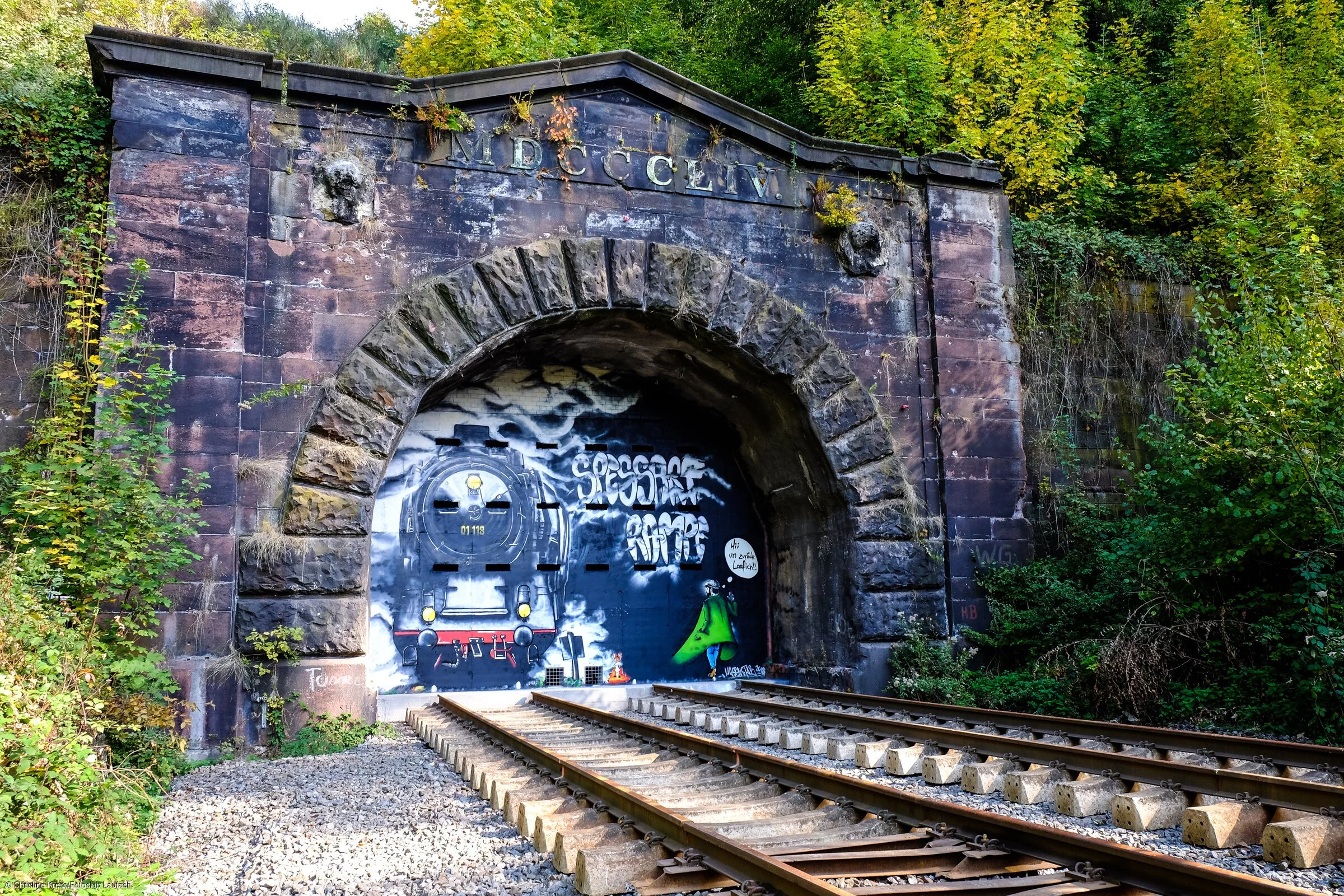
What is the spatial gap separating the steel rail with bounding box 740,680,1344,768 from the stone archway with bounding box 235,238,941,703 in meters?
2.81

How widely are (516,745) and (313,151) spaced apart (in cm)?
663

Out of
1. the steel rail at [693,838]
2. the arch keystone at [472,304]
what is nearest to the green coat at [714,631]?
the arch keystone at [472,304]

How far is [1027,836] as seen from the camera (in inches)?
154

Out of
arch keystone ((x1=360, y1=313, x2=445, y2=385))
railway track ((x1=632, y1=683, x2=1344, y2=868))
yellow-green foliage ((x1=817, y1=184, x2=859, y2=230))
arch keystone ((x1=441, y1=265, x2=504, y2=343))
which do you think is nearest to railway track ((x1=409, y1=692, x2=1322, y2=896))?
railway track ((x1=632, y1=683, x2=1344, y2=868))

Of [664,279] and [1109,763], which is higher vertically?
[664,279]

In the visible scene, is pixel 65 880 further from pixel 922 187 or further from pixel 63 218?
pixel 922 187

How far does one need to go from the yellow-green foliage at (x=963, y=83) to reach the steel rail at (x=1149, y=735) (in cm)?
1014

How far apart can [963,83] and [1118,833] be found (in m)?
14.5

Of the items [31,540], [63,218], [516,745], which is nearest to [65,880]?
[516,745]

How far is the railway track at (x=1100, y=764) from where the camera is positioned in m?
4.34

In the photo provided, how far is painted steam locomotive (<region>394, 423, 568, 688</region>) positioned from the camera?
1185 centimetres

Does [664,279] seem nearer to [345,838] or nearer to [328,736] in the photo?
[328,736]

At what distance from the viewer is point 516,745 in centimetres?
704

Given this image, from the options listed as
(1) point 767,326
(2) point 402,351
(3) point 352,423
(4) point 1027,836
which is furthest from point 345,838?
(1) point 767,326
